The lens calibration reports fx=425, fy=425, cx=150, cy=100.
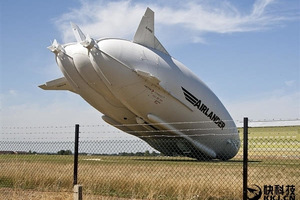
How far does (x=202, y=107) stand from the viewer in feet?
94.7

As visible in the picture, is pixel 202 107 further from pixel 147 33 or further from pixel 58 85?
pixel 58 85

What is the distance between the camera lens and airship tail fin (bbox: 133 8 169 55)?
27.4m

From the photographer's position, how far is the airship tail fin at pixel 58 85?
33281 millimetres

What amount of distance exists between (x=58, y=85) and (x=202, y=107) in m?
12.1

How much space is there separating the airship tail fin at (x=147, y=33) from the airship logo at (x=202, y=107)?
356cm

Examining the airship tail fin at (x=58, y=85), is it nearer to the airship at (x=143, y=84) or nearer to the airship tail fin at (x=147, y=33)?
the airship at (x=143, y=84)

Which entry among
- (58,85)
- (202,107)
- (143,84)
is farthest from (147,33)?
(58,85)

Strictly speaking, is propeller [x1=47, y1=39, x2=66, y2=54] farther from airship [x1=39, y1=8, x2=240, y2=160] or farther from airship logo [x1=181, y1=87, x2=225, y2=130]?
airship logo [x1=181, y1=87, x2=225, y2=130]

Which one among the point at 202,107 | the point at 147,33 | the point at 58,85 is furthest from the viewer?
the point at 58,85

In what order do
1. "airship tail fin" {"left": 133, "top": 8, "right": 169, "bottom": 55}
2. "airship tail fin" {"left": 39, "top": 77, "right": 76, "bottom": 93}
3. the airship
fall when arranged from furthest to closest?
"airship tail fin" {"left": 39, "top": 77, "right": 76, "bottom": 93} < "airship tail fin" {"left": 133, "top": 8, "right": 169, "bottom": 55} < the airship

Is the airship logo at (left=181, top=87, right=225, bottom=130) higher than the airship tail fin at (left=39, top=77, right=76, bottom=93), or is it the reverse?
the airship tail fin at (left=39, top=77, right=76, bottom=93)

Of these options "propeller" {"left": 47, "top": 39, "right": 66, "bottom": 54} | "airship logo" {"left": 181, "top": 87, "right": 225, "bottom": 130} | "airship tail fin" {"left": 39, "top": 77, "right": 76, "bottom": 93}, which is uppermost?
"propeller" {"left": 47, "top": 39, "right": 66, "bottom": 54}

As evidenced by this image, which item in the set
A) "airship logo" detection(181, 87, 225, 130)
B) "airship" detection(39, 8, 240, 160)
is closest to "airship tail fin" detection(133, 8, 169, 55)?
"airship" detection(39, 8, 240, 160)

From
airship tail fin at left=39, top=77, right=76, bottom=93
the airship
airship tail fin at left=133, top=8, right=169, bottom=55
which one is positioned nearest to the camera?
the airship
